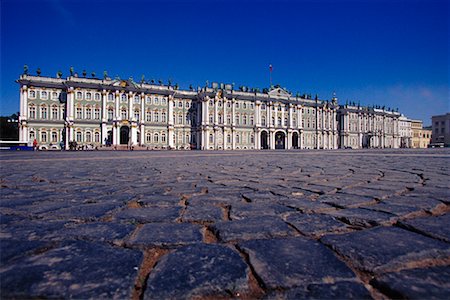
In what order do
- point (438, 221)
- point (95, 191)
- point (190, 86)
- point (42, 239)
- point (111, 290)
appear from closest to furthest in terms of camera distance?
point (111, 290)
point (42, 239)
point (438, 221)
point (95, 191)
point (190, 86)

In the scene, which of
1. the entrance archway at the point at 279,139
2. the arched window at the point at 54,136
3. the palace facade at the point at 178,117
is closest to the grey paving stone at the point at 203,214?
the palace facade at the point at 178,117

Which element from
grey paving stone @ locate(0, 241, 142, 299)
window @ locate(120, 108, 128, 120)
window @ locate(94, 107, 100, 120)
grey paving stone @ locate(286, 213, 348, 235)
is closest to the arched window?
window @ locate(94, 107, 100, 120)

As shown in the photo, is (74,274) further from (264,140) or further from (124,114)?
(264,140)

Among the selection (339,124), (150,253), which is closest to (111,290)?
(150,253)

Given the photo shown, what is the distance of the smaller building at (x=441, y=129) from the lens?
3622 inches

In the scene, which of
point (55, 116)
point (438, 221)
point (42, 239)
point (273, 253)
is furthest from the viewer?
point (55, 116)

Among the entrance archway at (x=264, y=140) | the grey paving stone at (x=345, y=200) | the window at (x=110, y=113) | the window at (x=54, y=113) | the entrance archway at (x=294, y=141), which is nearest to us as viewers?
the grey paving stone at (x=345, y=200)

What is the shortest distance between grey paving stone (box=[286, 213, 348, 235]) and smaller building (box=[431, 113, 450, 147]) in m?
111

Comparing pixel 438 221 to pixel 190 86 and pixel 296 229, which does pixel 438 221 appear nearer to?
pixel 296 229

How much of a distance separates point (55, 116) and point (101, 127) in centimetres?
743

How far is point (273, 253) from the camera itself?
1580 millimetres

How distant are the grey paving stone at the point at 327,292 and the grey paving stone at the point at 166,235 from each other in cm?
76

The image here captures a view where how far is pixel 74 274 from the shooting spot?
52.7 inches

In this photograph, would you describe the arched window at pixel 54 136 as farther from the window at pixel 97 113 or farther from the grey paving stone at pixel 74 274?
the grey paving stone at pixel 74 274
